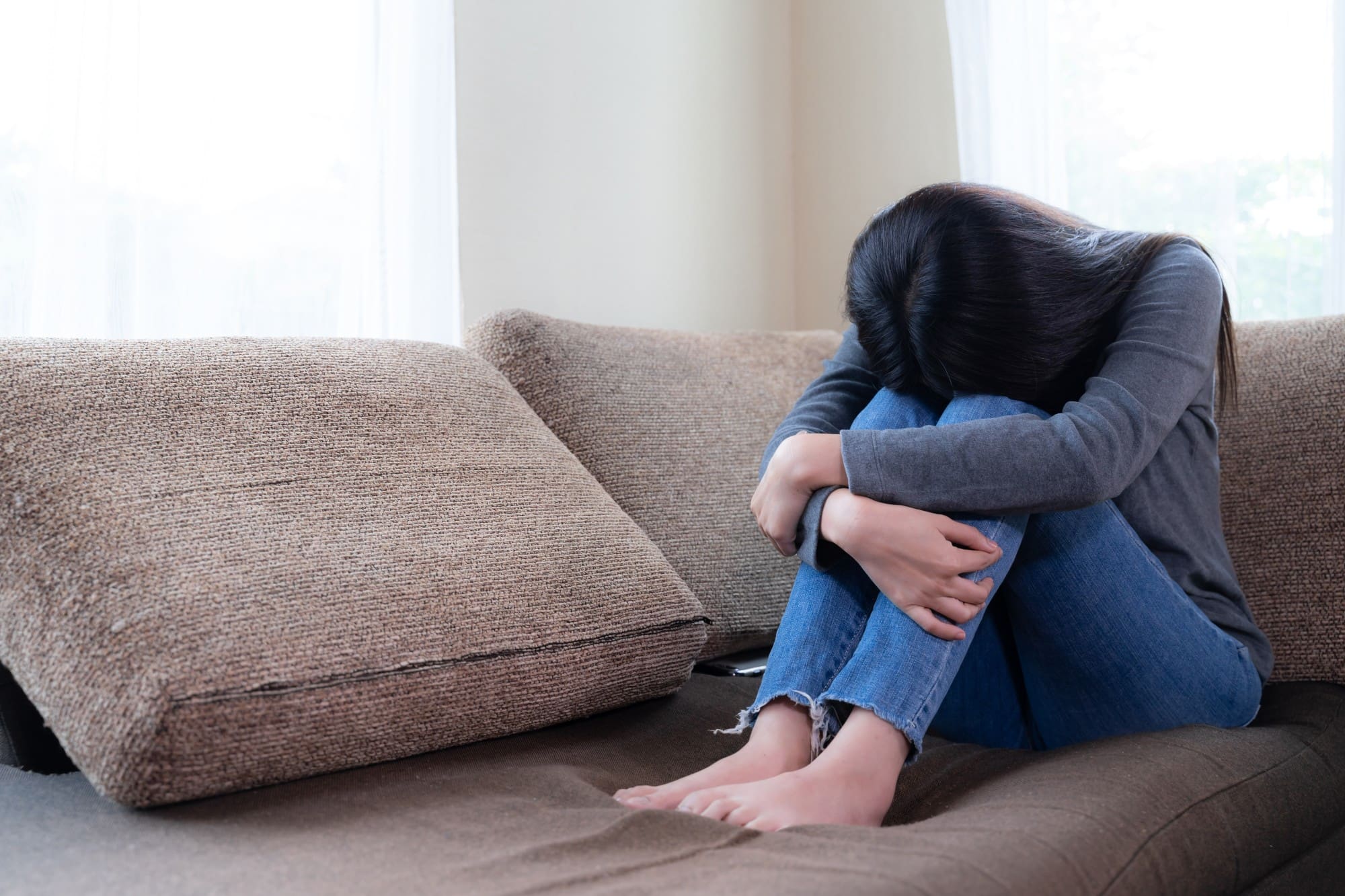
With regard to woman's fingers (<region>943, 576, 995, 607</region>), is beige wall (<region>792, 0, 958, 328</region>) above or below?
above

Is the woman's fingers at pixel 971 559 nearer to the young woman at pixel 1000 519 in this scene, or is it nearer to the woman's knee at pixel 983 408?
the young woman at pixel 1000 519

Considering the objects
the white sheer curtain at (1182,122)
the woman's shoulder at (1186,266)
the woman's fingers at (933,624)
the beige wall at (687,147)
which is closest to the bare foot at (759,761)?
the woman's fingers at (933,624)

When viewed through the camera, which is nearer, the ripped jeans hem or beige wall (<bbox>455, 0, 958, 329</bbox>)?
the ripped jeans hem

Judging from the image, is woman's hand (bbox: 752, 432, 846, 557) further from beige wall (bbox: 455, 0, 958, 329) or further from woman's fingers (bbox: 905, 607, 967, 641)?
beige wall (bbox: 455, 0, 958, 329)

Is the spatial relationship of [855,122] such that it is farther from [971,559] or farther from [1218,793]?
[1218,793]

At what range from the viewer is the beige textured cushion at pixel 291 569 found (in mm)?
768

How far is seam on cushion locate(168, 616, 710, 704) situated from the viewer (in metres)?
0.77

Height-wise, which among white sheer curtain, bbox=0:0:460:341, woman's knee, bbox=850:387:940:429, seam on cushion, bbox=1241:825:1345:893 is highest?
white sheer curtain, bbox=0:0:460:341

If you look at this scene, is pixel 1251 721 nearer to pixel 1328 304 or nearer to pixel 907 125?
pixel 1328 304

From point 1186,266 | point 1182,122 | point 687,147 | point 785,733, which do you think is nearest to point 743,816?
point 785,733

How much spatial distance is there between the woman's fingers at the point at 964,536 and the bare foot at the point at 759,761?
0.19 meters

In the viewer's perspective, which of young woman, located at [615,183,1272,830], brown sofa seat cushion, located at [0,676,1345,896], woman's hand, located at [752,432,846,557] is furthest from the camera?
woman's hand, located at [752,432,846,557]

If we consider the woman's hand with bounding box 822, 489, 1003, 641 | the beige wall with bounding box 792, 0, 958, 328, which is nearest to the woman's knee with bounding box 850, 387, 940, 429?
the woman's hand with bounding box 822, 489, 1003, 641

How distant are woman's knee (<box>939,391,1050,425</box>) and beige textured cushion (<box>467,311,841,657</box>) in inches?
15.1
